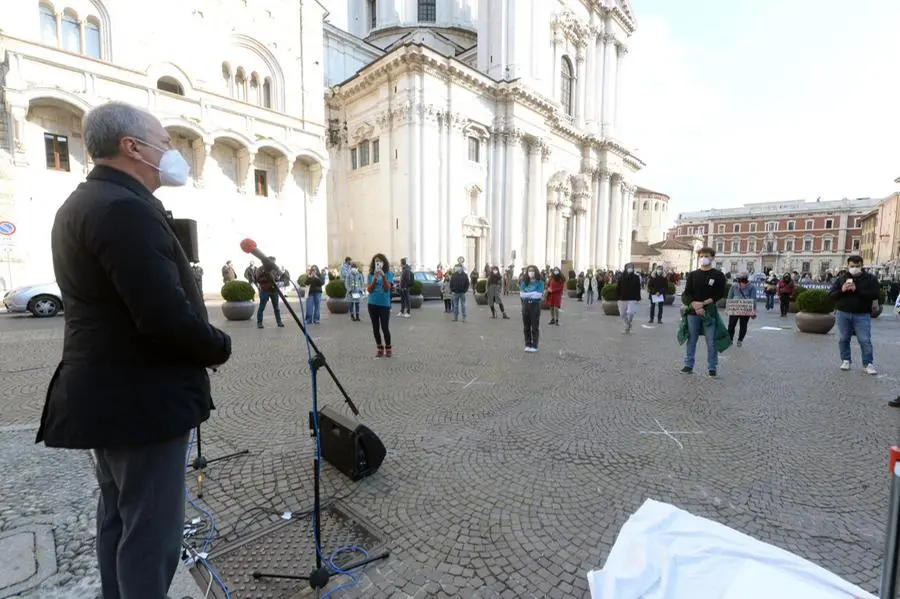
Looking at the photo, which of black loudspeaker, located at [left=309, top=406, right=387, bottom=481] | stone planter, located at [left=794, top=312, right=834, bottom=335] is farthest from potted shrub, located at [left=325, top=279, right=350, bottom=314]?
stone planter, located at [left=794, top=312, right=834, bottom=335]

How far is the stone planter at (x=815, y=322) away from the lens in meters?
11.2

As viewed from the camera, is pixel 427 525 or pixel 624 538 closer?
pixel 624 538

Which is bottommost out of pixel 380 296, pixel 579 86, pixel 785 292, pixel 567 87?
pixel 785 292

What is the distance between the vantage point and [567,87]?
40750mm

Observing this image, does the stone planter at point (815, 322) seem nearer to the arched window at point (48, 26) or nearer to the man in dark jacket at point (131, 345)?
the man in dark jacket at point (131, 345)

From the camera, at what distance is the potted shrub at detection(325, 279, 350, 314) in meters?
14.9

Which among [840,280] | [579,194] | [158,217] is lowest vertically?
[840,280]

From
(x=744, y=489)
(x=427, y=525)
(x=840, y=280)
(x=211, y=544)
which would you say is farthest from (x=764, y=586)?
(x=840, y=280)

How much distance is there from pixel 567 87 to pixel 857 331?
39791 millimetres

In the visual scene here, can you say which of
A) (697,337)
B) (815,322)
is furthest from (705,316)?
(815,322)

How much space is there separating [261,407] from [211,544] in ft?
8.81

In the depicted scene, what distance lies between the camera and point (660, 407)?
5.38 m

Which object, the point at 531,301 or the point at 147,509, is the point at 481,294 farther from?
the point at 147,509

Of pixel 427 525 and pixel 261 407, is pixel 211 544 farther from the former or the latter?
pixel 261 407
